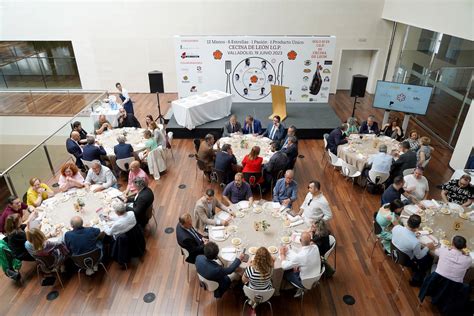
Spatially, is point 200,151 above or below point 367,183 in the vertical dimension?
above

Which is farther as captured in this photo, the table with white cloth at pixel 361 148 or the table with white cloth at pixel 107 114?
the table with white cloth at pixel 107 114

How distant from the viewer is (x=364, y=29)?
13852 mm

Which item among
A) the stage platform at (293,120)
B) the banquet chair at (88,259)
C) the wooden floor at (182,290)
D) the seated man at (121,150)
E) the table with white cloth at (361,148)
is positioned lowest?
the wooden floor at (182,290)

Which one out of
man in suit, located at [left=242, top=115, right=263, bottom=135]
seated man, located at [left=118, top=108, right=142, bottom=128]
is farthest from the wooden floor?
seated man, located at [left=118, top=108, right=142, bottom=128]

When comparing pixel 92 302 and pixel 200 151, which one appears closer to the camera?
pixel 92 302

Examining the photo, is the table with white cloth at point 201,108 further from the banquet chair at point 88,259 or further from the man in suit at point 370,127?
the banquet chair at point 88,259

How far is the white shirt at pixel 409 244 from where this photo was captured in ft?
16.4

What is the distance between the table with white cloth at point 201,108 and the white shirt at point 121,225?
218 inches

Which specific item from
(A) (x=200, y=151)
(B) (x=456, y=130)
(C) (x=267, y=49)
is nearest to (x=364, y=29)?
(C) (x=267, y=49)

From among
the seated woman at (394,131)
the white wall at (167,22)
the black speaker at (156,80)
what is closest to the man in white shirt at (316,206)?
the seated woman at (394,131)

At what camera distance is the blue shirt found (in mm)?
6332

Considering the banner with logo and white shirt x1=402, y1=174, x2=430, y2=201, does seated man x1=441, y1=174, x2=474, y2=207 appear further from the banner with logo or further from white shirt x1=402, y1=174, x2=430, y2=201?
the banner with logo

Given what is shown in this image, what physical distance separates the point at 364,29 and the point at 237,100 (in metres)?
6.33

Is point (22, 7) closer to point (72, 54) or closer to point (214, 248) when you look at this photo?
point (72, 54)
